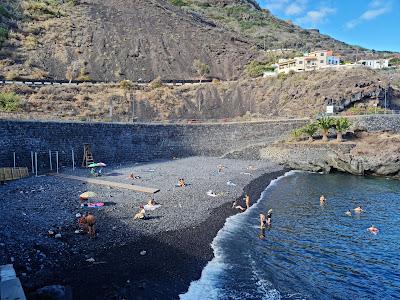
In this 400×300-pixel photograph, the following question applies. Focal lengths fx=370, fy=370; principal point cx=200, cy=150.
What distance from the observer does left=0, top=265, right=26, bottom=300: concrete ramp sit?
9.44 meters

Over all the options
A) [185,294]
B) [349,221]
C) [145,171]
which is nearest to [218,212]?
[349,221]

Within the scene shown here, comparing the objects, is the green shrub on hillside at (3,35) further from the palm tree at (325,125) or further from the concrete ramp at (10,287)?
the concrete ramp at (10,287)

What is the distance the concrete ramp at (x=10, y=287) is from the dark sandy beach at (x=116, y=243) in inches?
36.3

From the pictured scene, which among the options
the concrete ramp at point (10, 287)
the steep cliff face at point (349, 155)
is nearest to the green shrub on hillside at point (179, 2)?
the steep cliff face at point (349, 155)

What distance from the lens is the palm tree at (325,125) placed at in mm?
45469

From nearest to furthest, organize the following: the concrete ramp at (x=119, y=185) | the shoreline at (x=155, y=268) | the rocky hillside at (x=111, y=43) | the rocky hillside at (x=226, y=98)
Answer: the shoreline at (x=155, y=268)
the concrete ramp at (x=119, y=185)
the rocky hillside at (x=226, y=98)
the rocky hillside at (x=111, y=43)

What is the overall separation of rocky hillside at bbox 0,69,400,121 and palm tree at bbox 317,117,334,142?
32.5 feet

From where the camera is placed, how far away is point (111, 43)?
79.9 m

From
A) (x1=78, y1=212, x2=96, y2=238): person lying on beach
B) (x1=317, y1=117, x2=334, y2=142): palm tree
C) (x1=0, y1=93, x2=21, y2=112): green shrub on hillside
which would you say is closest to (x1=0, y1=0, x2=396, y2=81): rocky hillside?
(x1=0, y1=93, x2=21, y2=112): green shrub on hillside

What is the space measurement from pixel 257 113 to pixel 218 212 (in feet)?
134

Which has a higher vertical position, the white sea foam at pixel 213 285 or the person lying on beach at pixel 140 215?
the person lying on beach at pixel 140 215

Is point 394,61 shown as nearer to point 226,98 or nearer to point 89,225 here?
point 226,98

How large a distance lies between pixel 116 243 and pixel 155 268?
2.78 metres

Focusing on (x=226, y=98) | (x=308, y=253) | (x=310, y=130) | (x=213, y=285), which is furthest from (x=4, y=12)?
(x=213, y=285)
